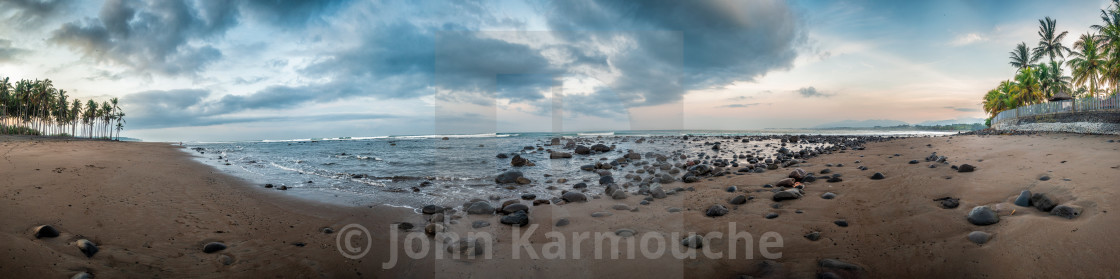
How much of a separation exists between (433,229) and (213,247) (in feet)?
10.1

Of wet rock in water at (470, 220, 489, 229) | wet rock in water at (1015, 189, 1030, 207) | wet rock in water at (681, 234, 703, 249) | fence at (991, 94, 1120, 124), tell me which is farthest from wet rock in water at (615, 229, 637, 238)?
fence at (991, 94, 1120, 124)

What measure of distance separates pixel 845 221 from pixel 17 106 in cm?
11872

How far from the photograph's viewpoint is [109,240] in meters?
5.45

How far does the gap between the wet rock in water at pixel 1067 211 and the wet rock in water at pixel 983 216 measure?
542 millimetres

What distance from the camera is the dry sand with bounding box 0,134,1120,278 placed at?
4188mm

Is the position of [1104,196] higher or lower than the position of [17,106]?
lower

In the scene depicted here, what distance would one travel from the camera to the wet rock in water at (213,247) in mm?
5426

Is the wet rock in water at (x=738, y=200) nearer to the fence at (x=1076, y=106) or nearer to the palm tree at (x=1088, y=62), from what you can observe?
the fence at (x=1076, y=106)

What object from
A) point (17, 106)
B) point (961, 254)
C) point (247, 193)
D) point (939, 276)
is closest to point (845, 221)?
point (961, 254)

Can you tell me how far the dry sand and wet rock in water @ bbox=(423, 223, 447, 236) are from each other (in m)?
0.21

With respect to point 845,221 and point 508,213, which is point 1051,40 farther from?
point 508,213

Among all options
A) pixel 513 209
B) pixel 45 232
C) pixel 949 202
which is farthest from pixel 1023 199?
pixel 45 232

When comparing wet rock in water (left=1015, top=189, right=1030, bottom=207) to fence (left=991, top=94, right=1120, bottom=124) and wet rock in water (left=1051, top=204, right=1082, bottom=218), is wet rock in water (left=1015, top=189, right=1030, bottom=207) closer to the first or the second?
wet rock in water (left=1051, top=204, right=1082, bottom=218)

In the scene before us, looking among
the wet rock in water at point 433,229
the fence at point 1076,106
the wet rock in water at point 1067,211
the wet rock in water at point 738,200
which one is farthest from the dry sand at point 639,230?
the fence at point 1076,106
